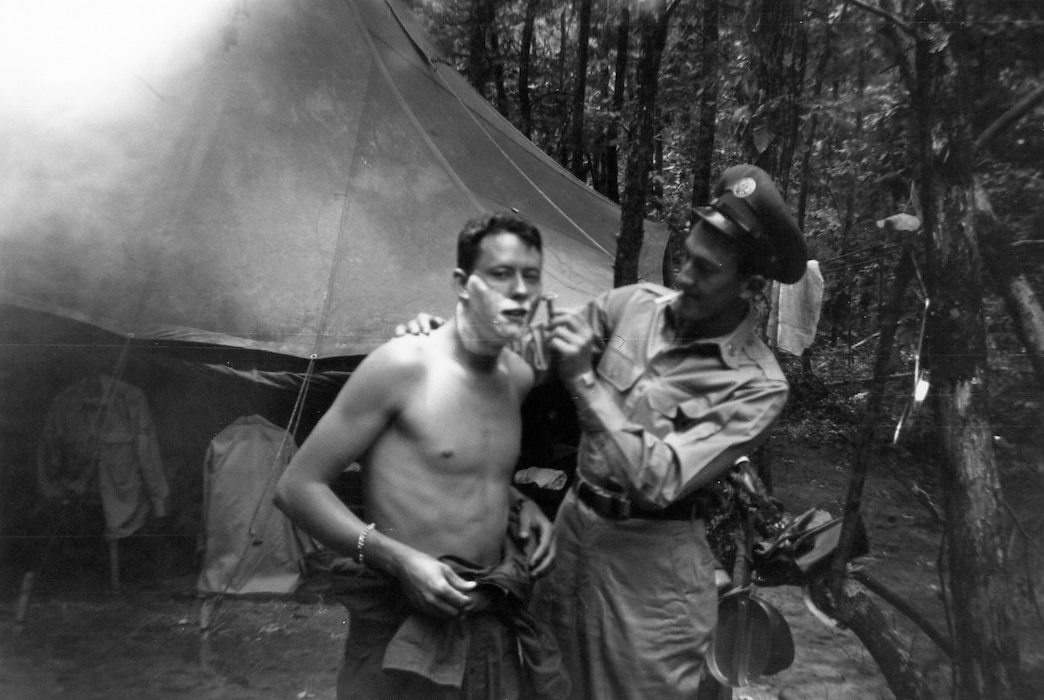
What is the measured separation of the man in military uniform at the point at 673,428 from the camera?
172 centimetres

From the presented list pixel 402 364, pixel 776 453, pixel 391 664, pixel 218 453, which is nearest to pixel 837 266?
pixel 776 453

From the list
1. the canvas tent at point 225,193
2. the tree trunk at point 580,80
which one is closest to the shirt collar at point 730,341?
the tree trunk at point 580,80

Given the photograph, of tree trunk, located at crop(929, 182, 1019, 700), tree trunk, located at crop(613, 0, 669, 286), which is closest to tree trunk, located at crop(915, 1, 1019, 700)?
tree trunk, located at crop(929, 182, 1019, 700)

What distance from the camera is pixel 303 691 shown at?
3.08m

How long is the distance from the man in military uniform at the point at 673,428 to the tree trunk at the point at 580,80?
964 mm

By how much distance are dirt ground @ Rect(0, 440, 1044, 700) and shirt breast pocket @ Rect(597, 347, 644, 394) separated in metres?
1.37

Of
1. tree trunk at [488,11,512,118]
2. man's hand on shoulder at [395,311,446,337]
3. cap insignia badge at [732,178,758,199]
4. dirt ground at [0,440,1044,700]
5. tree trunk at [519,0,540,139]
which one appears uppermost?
tree trunk at [488,11,512,118]

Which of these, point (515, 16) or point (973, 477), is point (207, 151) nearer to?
point (515, 16)

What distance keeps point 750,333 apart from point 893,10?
4.42 ft

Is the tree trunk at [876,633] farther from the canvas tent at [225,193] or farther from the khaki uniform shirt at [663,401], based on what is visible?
the canvas tent at [225,193]

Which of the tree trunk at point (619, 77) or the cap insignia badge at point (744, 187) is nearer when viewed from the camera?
the cap insignia badge at point (744, 187)

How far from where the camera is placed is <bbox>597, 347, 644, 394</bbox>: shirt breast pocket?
1815mm

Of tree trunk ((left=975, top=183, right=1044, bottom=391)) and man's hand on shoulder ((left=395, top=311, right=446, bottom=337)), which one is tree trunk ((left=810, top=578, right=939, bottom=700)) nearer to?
tree trunk ((left=975, top=183, right=1044, bottom=391))

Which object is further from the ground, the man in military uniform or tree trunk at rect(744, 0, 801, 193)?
tree trunk at rect(744, 0, 801, 193)
